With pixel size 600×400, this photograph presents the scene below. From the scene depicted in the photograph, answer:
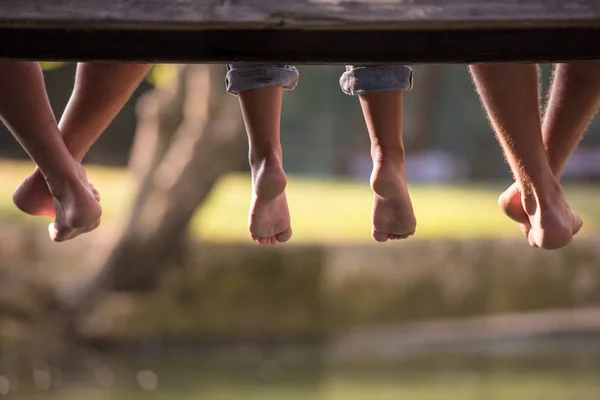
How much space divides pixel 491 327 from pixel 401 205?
512 cm

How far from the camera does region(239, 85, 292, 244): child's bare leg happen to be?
1.55 meters

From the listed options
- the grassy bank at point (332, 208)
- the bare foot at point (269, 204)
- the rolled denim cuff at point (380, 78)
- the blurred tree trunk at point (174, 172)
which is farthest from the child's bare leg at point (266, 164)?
the grassy bank at point (332, 208)

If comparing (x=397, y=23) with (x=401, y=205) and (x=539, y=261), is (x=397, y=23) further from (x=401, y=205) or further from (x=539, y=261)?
(x=539, y=261)

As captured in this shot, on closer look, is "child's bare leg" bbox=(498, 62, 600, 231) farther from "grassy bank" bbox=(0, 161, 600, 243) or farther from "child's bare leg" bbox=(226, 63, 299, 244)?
"grassy bank" bbox=(0, 161, 600, 243)

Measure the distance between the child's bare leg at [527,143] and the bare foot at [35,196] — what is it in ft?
2.31

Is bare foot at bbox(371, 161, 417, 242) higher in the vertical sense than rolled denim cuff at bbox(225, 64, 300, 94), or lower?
lower

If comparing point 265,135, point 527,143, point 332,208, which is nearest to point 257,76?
point 265,135

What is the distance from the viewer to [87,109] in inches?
61.3

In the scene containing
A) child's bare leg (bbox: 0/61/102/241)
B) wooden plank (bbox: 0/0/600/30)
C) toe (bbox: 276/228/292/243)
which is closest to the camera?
wooden plank (bbox: 0/0/600/30)

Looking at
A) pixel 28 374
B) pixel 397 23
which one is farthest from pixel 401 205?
pixel 28 374

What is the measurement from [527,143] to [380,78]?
251mm

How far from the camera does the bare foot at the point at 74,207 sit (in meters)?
1.46

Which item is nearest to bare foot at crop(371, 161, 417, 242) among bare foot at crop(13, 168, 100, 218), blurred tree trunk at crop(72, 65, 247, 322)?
bare foot at crop(13, 168, 100, 218)

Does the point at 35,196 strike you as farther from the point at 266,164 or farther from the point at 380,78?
the point at 380,78
